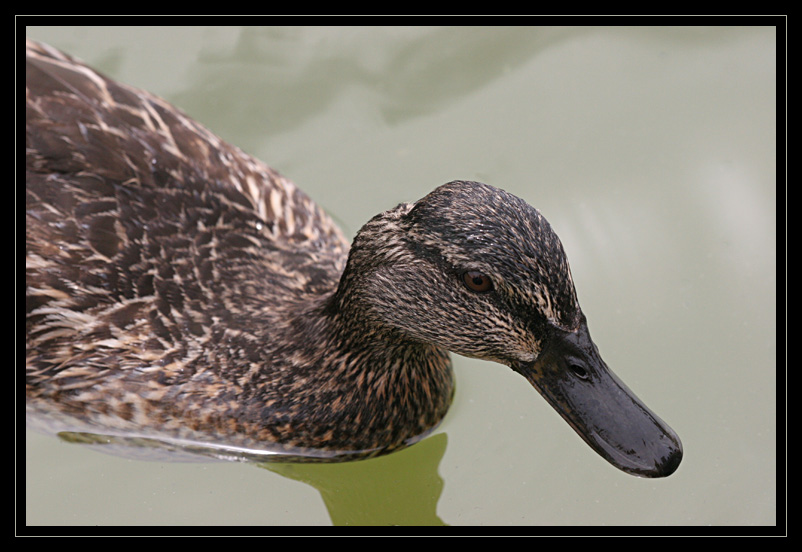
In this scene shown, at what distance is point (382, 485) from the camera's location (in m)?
5.29

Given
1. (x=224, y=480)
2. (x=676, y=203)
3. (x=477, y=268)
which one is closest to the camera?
(x=477, y=268)

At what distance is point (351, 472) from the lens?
5230 millimetres

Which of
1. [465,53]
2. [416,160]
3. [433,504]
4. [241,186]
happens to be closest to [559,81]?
[465,53]

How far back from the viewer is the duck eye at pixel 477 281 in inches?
156

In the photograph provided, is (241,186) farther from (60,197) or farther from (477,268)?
(477,268)

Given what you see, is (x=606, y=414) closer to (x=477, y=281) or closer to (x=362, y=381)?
(x=477, y=281)

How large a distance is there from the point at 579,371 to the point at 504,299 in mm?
467

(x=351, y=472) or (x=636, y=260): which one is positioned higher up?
(x=636, y=260)

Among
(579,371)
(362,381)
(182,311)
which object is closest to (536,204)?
(362,381)

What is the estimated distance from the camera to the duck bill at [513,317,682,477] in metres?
4.11

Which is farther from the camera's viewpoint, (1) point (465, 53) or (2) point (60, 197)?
(1) point (465, 53)

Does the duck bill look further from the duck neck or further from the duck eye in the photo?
the duck neck

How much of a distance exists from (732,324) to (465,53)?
2666 millimetres

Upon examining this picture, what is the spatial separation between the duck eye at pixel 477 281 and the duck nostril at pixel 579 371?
495 mm
